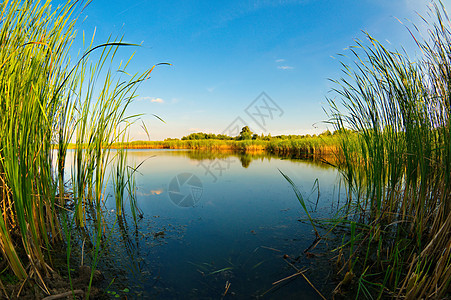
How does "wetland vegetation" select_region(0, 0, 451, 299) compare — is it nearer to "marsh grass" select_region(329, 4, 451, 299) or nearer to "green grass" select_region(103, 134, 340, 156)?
"marsh grass" select_region(329, 4, 451, 299)

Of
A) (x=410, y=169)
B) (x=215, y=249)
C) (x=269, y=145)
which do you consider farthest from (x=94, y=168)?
(x=269, y=145)

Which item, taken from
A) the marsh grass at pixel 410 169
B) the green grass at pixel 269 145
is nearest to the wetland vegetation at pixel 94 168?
the marsh grass at pixel 410 169

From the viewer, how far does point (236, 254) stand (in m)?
2.06

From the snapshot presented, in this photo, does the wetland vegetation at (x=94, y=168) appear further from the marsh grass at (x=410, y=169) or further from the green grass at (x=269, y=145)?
the green grass at (x=269, y=145)

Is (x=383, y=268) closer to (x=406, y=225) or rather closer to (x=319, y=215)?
(x=406, y=225)

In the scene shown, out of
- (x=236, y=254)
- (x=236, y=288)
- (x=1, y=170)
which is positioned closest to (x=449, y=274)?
(x=236, y=288)

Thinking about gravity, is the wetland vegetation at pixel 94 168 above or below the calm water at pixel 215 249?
above

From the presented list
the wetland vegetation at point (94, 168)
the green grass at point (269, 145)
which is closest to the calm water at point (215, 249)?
the wetland vegetation at point (94, 168)

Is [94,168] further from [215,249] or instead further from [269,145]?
[269,145]

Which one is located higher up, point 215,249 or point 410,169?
point 410,169

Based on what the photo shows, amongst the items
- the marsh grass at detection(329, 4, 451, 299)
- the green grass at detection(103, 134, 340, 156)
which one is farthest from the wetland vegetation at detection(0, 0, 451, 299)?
the green grass at detection(103, 134, 340, 156)

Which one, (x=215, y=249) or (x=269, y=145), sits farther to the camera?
(x=269, y=145)

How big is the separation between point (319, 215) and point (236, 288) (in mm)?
1944

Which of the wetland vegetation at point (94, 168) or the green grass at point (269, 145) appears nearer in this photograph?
the wetland vegetation at point (94, 168)
